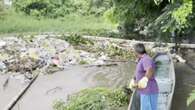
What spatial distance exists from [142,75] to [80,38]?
1289 cm

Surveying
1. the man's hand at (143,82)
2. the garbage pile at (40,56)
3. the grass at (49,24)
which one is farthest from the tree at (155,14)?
the grass at (49,24)

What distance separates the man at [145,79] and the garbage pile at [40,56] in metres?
8.41

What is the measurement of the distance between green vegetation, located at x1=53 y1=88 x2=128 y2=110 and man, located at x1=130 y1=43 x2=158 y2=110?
2.02m

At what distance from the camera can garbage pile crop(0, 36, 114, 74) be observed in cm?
1791

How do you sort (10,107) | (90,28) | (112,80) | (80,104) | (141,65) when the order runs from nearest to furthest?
(141,65)
(80,104)
(10,107)
(112,80)
(90,28)

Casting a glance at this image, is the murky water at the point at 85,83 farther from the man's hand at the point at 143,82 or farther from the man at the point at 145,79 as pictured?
the man's hand at the point at 143,82

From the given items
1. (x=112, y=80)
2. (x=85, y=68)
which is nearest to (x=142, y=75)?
(x=112, y=80)

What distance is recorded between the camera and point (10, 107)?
13.0 meters

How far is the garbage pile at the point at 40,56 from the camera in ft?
58.7

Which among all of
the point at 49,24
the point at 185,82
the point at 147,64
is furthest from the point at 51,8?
the point at 147,64

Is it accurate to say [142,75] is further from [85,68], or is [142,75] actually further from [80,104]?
[85,68]

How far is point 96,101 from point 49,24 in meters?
19.6

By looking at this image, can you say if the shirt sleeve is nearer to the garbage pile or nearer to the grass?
the garbage pile

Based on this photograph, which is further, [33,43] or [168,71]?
[33,43]
